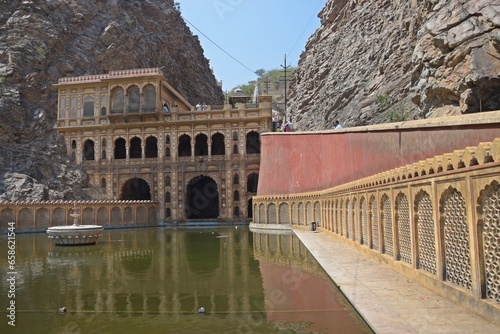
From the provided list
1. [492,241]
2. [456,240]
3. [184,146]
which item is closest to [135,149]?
[184,146]

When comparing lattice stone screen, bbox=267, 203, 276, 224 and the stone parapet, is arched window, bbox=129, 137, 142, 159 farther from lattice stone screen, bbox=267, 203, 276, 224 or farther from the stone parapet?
the stone parapet

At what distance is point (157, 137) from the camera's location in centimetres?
3425

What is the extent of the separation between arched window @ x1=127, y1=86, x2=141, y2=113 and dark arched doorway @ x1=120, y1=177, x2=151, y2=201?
608cm

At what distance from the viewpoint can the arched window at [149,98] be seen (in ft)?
112

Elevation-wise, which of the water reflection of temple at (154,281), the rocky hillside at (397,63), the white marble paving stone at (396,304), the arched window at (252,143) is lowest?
the water reflection of temple at (154,281)

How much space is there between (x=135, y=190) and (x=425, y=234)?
109 ft

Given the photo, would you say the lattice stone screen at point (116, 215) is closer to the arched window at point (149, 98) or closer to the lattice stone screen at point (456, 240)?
the arched window at point (149, 98)

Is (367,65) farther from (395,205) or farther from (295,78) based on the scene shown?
(395,205)

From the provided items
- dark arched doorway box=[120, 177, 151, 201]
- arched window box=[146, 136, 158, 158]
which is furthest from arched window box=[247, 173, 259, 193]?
dark arched doorway box=[120, 177, 151, 201]

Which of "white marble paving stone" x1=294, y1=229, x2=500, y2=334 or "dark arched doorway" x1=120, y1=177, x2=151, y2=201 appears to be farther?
"dark arched doorway" x1=120, y1=177, x2=151, y2=201

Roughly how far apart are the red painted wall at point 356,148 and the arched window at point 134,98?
13.6 m

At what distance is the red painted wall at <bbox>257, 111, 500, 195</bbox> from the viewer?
26.3 feet

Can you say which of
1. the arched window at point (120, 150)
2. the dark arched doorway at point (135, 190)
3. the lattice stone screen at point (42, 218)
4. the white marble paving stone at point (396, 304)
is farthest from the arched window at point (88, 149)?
the white marble paving stone at point (396, 304)

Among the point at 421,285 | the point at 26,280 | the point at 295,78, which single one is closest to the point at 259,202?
the point at 26,280
